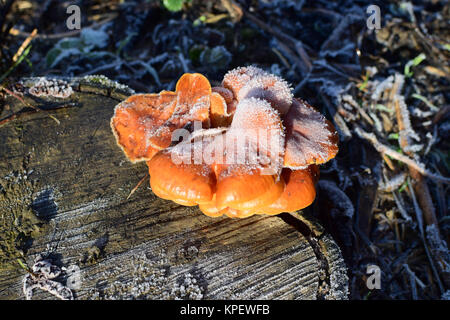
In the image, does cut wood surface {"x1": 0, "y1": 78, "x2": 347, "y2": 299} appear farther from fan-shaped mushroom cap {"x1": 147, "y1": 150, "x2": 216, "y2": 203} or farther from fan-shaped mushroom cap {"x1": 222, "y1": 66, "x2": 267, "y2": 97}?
fan-shaped mushroom cap {"x1": 222, "y1": 66, "x2": 267, "y2": 97}

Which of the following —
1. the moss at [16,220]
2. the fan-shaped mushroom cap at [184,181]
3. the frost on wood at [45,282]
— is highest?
the fan-shaped mushroom cap at [184,181]

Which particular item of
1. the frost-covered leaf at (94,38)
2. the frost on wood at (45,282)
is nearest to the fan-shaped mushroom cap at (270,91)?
the frost on wood at (45,282)

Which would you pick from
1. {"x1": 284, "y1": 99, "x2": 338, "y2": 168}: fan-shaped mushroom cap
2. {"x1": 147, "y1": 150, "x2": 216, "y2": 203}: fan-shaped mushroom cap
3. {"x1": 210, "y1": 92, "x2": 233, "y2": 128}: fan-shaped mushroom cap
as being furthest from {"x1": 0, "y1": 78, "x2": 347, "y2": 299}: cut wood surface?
{"x1": 210, "y1": 92, "x2": 233, "y2": 128}: fan-shaped mushroom cap

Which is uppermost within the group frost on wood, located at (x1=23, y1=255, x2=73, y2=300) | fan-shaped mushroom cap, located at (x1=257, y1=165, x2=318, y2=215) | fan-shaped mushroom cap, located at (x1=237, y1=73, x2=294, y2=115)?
fan-shaped mushroom cap, located at (x1=237, y1=73, x2=294, y2=115)

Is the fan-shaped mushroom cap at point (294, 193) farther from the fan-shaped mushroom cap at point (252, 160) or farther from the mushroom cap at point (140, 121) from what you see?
the mushroom cap at point (140, 121)
